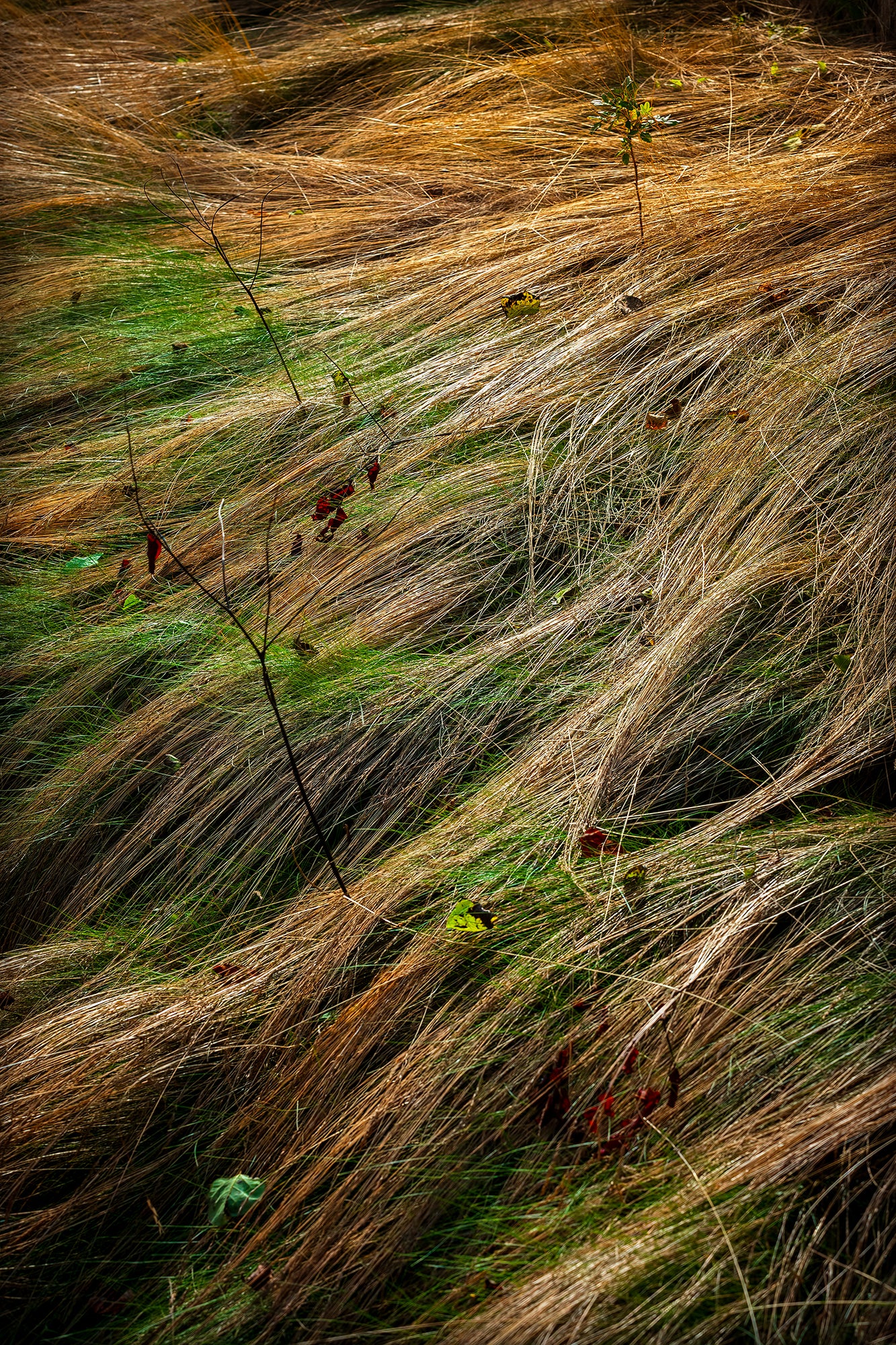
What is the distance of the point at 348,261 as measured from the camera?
3.11 meters

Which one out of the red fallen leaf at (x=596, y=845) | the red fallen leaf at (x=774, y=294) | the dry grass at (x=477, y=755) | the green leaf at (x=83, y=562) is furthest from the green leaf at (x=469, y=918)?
the red fallen leaf at (x=774, y=294)

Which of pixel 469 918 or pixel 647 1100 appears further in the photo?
pixel 469 918

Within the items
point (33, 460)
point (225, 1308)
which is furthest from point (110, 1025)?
point (33, 460)

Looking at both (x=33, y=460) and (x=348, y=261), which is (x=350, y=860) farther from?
(x=348, y=261)

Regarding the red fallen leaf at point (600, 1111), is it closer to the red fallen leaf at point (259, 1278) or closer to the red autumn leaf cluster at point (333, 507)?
the red fallen leaf at point (259, 1278)

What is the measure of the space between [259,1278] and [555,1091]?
1.55 ft

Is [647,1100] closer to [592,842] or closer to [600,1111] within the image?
[600,1111]

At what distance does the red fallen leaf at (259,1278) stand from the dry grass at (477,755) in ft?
0.04

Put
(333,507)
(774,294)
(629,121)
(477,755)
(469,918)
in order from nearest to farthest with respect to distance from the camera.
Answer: (469,918)
(477,755)
(333,507)
(774,294)
(629,121)

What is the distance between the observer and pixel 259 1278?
123 cm

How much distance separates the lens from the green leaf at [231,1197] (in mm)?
1311

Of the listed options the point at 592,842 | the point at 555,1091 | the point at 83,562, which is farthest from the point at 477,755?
the point at 83,562

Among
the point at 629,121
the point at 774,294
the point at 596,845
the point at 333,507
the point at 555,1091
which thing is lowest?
the point at 555,1091

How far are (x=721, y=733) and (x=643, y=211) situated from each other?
192 cm
